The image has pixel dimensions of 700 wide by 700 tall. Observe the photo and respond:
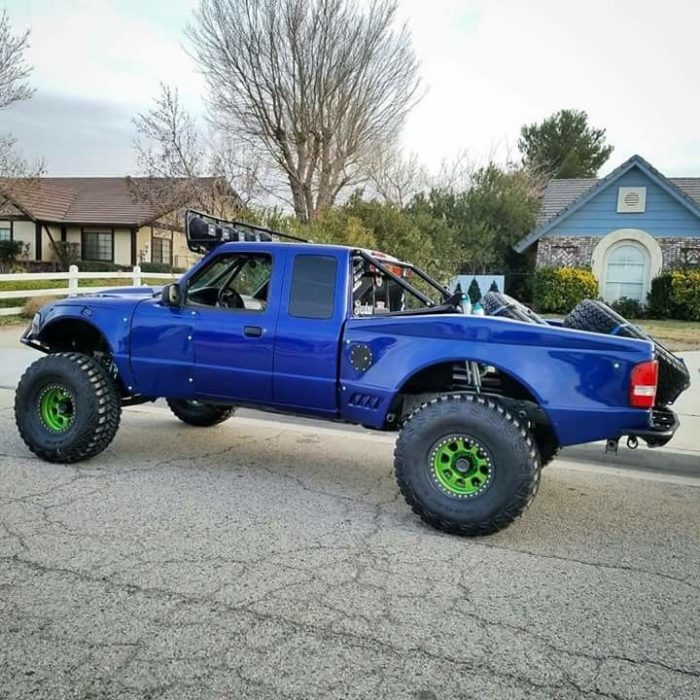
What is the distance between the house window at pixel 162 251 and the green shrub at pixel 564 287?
22.2 meters

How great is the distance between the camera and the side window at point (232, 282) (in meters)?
5.26

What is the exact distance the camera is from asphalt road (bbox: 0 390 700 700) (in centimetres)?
267

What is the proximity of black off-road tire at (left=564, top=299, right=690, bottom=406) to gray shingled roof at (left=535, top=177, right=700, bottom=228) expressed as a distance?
2123 centimetres

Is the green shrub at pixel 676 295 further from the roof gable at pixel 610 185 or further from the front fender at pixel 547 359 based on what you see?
the front fender at pixel 547 359

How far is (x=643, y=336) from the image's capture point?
456cm

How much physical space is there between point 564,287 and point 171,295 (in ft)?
64.2

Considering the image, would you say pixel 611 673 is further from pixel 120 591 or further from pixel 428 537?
pixel 120 591

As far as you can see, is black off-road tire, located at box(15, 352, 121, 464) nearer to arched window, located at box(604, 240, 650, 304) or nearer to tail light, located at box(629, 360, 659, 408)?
tail light, located at box(629, 360, 659, 408)

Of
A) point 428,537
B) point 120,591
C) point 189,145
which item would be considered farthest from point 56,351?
point 189,145

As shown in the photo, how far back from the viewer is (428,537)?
13.9ft

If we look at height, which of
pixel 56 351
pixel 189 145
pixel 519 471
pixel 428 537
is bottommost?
pixel 428 537

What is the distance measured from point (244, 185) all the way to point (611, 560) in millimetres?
23492

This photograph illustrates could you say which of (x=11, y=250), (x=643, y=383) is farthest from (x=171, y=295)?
(x=11, y=250)

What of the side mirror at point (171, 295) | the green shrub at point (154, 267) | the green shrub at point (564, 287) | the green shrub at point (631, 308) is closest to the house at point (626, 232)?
the green shrub at point (631, 308)
